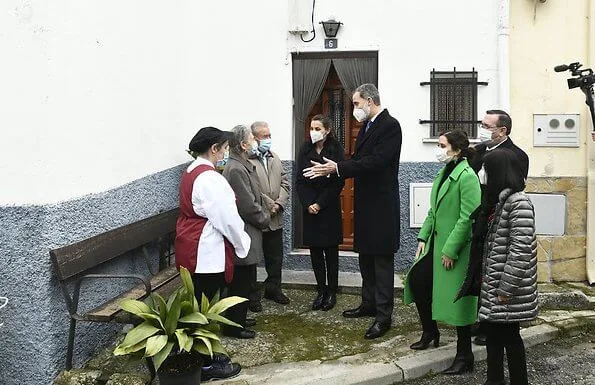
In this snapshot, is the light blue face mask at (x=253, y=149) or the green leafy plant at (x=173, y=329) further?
the light blue face mask at (x=253, y=149)

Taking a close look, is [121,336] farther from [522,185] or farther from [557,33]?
[557,33]

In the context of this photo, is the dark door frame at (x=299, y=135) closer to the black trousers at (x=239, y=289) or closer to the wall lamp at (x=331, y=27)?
the wall lamp at (x=331, y=27)

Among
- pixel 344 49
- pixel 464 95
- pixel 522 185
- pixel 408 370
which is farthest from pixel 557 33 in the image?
pixel 408 370

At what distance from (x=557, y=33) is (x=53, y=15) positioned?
4680 millimetres

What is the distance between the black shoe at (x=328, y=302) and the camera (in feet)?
19.1

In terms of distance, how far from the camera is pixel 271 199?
18.9 feet

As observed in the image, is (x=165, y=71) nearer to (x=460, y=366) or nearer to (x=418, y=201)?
(x=418, y=201)

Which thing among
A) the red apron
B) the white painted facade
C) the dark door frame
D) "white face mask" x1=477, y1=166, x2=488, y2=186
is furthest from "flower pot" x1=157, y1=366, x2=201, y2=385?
the dark door frame

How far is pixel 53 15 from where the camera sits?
14.0 feet

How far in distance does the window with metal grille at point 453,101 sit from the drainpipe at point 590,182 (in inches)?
42.8

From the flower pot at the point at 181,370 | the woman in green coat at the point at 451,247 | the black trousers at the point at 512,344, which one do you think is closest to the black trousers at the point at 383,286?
the woman in green coat at the point at 451,247

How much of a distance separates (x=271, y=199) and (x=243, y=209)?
66cm

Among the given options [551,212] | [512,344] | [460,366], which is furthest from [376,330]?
[551,212]

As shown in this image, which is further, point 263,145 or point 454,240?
point 263,145
